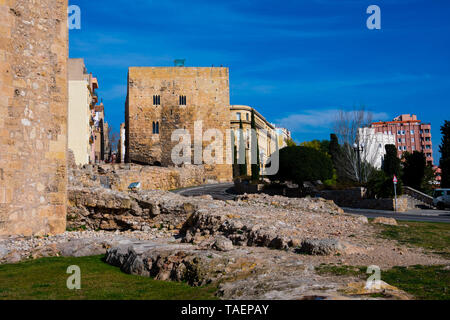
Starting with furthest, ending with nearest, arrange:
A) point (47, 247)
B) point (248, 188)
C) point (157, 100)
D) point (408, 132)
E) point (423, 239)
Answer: point (408, 132) < point (157, 100) < point (248, 188) < point (423, 239) < point (47, 247)

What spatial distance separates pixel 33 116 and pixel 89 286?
6.71 metres

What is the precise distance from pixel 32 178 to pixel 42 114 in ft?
6.15

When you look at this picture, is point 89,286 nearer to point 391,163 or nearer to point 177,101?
point 177,101

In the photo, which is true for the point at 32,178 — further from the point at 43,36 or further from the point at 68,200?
the point at 43,36

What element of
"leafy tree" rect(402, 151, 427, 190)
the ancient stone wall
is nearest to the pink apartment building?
"leafy tree" rect(402, 151, 427, 190)

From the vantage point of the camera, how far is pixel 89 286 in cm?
714

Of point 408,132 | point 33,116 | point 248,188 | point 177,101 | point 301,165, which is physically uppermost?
point 408,132

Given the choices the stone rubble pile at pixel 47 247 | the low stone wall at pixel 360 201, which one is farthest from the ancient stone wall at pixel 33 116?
the low stone wall at pixel 360 201

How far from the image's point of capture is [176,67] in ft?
170

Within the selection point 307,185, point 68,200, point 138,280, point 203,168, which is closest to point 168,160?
point 203,168

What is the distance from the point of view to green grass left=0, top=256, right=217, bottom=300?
6324 millimetres

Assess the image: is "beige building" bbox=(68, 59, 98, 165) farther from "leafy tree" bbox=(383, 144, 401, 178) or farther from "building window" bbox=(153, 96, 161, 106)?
"leafy tree" bbox=(383, 144, 401, 178)

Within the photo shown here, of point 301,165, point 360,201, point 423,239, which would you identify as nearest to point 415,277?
point 423,239

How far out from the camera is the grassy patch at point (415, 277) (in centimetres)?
550
